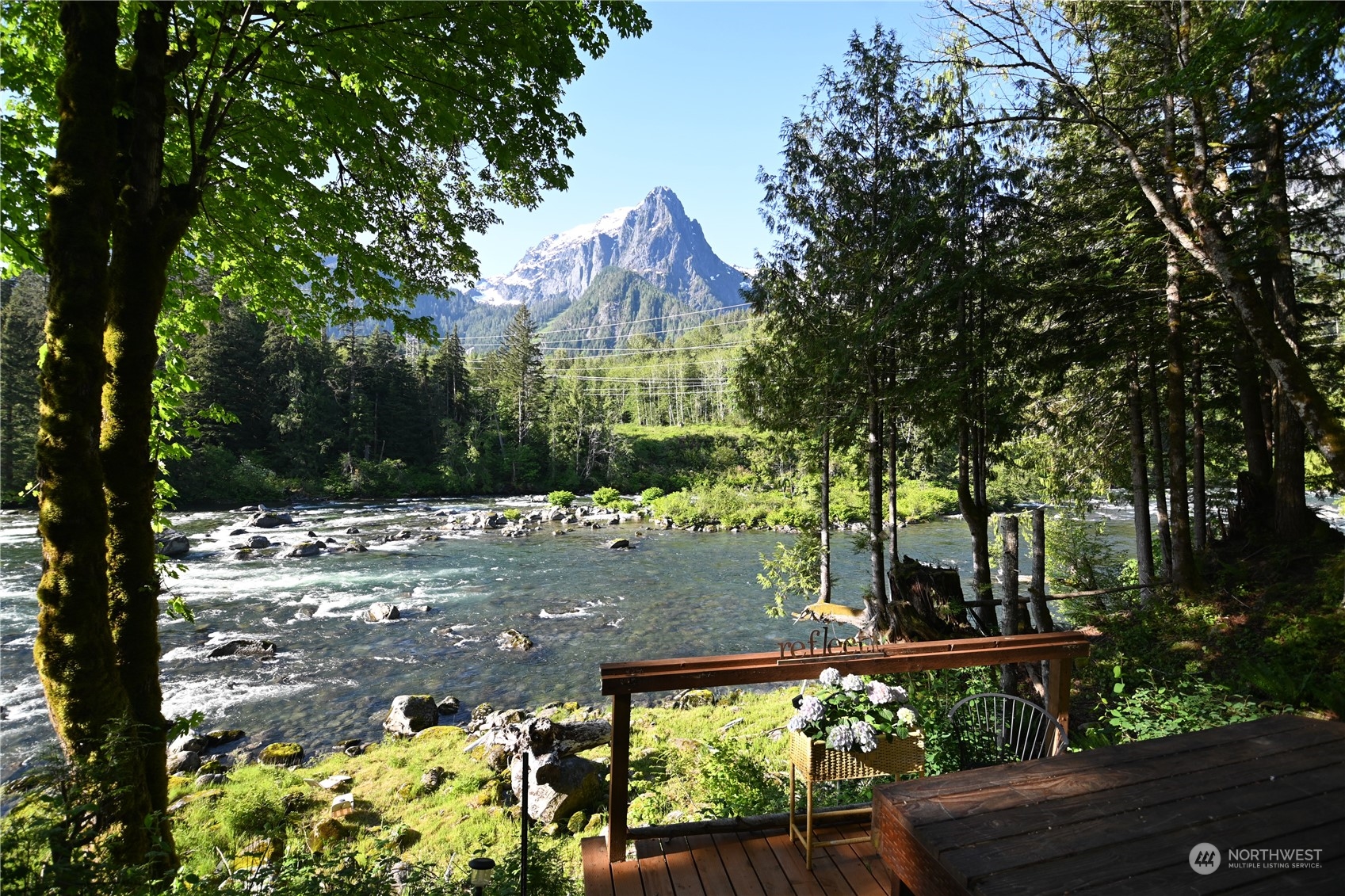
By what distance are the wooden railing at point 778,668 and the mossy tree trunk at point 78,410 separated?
2212 millimetres

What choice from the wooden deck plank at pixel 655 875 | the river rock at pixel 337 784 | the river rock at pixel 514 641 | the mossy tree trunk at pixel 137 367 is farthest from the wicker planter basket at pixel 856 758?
the river rock at pixel 514 641

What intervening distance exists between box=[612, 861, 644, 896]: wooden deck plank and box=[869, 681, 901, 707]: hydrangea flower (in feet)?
4.73

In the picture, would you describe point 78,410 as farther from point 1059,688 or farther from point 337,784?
point 337,784

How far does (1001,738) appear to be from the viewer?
404 centimetres

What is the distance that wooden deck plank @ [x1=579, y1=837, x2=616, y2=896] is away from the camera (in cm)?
280

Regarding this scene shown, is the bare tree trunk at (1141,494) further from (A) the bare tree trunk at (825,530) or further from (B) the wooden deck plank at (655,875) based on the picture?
(B) the wooden deck plank at (655,875)

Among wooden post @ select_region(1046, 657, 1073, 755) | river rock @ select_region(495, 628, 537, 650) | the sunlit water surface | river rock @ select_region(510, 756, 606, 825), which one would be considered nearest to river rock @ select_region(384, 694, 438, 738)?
the sunlit water surface

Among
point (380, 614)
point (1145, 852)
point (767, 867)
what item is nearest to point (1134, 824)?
point (1145, 852)

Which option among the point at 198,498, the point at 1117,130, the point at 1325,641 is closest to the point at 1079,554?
the point at 1325,641

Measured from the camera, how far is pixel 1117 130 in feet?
20.6

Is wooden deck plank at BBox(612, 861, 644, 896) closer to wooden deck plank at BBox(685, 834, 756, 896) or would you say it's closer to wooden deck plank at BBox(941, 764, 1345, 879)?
wooden deck plank at BBox(685, 834, 756, 896)

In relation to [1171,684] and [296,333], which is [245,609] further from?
[1171,684]

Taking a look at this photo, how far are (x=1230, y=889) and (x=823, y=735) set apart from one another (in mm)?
1547

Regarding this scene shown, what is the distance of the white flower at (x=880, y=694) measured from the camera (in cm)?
310
